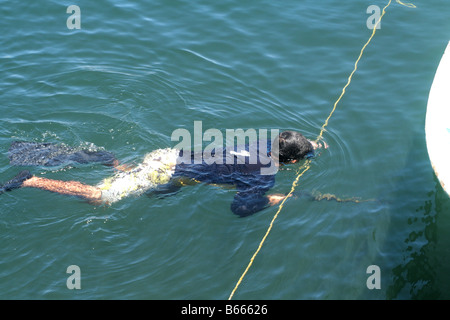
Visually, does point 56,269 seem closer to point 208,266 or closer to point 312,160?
point 208,266

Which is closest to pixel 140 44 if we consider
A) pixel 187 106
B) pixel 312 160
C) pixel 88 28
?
pixel 88 28

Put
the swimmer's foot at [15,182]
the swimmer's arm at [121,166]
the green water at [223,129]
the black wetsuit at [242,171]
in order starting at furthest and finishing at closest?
the swimmer's arm at [121,166]
the swimmer's foot at [15,182]
the black wetsuit at [242,171]
the green water at [223,129]

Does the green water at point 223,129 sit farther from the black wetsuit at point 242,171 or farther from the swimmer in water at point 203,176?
the black wetsuit at point 242,171

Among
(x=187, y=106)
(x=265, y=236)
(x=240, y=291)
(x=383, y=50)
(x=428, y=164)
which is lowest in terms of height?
(x=240, y=291)

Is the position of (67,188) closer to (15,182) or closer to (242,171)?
(15,182)

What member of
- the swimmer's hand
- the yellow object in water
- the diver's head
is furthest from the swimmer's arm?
the diver's head

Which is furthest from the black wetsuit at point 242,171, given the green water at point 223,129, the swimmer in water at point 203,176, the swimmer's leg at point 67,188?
the swimmer's leg at point 67,188

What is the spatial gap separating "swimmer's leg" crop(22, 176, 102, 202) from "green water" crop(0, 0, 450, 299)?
0.55 feet

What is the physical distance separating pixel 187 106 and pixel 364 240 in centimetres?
402

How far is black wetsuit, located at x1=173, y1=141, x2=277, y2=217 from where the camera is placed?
6.60m

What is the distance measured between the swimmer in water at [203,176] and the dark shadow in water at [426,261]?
189 centimetres

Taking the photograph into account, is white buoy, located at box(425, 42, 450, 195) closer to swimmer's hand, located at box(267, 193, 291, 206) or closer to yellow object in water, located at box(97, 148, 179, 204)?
swimmer's hand, located at box(267, 193, 291, 206)

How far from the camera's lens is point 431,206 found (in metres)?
7.21

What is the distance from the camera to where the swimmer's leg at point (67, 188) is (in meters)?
6.82
